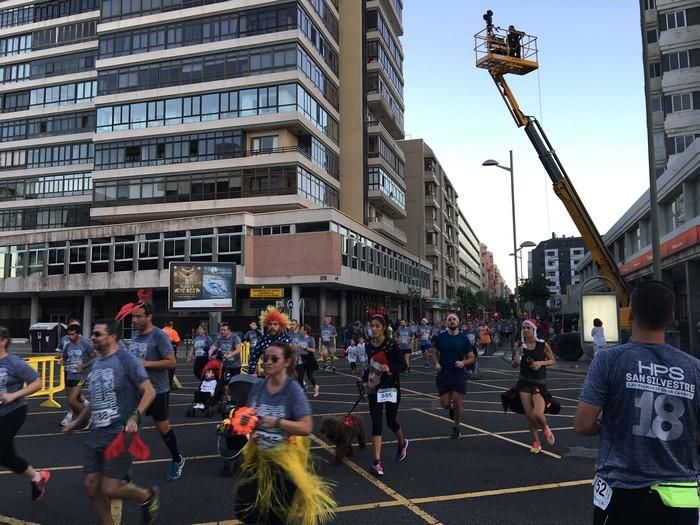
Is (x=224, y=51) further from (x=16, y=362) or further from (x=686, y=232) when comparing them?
(x=16, y=362)

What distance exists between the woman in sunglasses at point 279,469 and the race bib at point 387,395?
9.57 ft

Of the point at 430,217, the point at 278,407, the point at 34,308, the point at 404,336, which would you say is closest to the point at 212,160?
the point at 34,308

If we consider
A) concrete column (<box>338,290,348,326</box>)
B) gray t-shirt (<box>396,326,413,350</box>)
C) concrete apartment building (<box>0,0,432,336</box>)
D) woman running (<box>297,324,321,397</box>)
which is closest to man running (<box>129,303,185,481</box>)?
woman running (<box>297,324,321,397</box>)

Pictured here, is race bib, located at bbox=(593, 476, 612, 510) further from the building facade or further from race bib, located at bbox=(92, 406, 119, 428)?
the building facade

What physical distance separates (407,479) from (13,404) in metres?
4.18

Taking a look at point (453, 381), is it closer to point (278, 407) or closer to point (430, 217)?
point (278, 407)

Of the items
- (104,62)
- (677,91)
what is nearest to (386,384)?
(677,91)

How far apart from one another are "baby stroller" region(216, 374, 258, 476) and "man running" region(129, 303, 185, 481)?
1.72 ft

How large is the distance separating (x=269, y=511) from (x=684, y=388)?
2.66m

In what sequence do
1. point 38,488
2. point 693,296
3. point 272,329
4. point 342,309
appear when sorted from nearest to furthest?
point 38,488 → point 272,329 → point 693,296 → point 342,309

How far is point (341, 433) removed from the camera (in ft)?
23.8

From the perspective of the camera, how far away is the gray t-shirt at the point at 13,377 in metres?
5.38

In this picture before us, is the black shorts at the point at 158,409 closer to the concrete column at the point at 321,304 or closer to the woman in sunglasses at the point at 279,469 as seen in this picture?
the woman in sunglasses at the point at 279,469

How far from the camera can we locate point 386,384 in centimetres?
693
